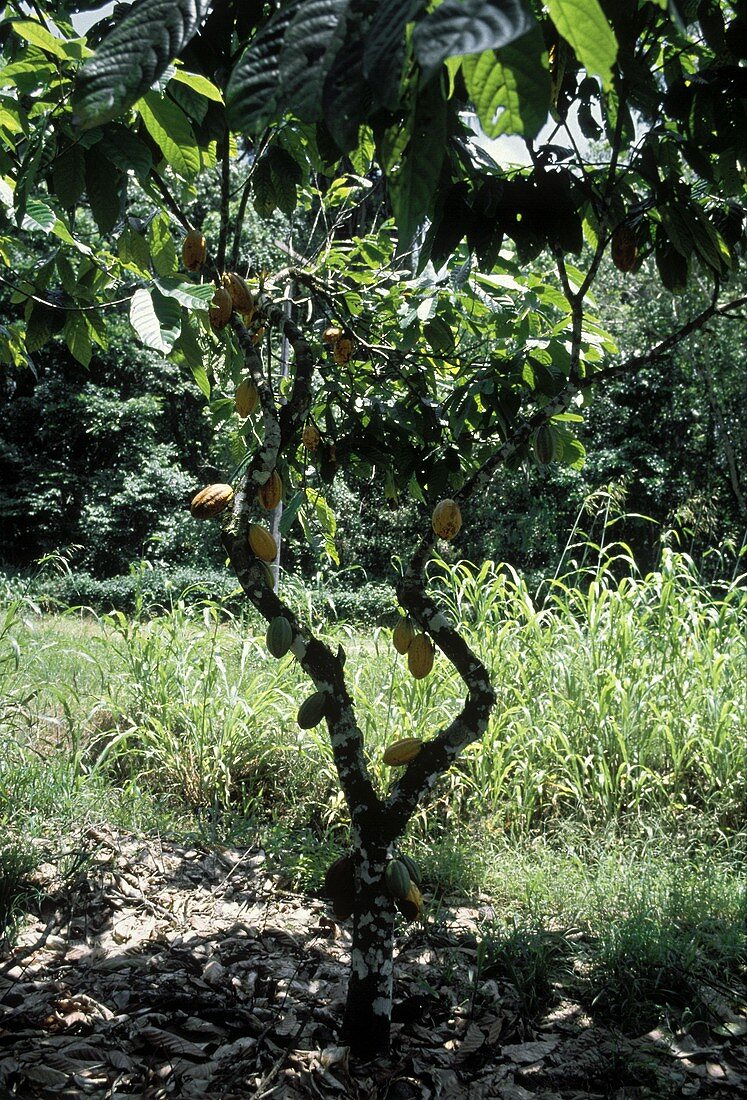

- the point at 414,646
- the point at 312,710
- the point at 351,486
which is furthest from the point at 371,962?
the point at 351,486

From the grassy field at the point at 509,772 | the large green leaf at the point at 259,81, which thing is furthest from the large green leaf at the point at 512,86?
the grassy field at the point at 509,772

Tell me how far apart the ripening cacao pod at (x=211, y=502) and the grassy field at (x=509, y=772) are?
49.9 inches

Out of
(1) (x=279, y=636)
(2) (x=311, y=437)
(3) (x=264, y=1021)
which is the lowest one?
(3) (x=264, y=1021)

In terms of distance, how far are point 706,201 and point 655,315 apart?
937cm

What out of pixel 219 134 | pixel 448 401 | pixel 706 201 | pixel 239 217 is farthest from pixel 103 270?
pixel 706 201

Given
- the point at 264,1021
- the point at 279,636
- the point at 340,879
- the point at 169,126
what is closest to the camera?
the point at 169,126

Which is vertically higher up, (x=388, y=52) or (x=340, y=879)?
(x=388, y=52)

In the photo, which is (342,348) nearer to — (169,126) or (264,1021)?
(169,126)

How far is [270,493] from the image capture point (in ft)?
4.91

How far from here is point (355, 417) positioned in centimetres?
192

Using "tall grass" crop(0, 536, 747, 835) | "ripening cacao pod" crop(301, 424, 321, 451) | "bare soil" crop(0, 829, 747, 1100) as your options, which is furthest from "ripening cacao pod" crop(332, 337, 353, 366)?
"tall grass" crop(0, 536, 747, 835)

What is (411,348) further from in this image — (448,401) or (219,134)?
(219,134)

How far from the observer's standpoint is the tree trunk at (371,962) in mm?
1547

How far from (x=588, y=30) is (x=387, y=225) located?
5.44 feet
